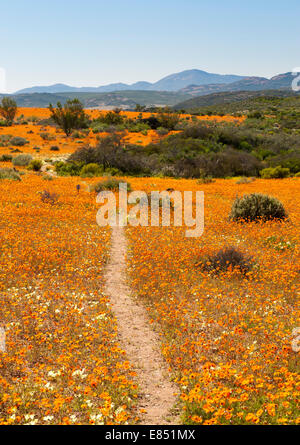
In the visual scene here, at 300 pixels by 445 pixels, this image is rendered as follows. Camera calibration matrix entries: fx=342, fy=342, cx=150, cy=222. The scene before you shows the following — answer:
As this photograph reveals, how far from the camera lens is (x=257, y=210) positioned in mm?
14617

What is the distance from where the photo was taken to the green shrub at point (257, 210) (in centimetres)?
1443

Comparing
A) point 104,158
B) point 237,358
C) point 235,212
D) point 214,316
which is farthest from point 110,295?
point 104,158

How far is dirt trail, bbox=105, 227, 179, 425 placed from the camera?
4699mm

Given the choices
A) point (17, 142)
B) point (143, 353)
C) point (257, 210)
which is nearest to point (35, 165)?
point (17, 142)

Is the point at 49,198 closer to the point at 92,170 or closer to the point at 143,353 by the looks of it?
the point at 92,170

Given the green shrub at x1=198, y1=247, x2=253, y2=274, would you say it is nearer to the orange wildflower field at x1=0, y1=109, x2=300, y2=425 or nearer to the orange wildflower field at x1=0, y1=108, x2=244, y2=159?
the orange wildflower field at x1=0, y1=109, x2=300, y2=425

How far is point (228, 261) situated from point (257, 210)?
609 cm

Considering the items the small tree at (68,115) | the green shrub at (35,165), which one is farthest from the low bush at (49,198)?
the small tree at (68,115)

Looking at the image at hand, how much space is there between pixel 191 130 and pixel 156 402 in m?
36.2

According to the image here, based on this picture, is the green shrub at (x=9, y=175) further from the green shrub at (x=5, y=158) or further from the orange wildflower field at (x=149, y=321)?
the green shrub at (x=5, y=158)

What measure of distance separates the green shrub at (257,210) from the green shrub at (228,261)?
4.95 meters

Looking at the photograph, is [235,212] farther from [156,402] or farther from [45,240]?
[156,402]

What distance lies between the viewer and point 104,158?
28.2 metres

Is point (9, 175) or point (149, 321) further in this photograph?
point (9, 175)
